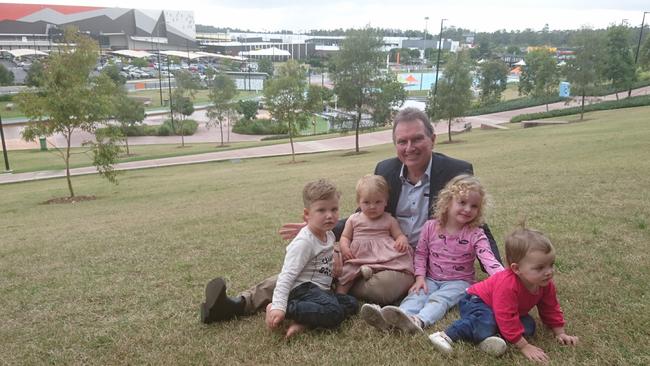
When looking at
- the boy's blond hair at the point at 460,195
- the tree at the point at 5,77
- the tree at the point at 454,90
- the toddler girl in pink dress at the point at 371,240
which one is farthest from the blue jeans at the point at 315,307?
the tree at the point at 5,77

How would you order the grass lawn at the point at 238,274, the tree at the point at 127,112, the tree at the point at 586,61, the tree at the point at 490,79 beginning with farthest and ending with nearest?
the tree at the point at 490,79, the tree at the point at 127,112, the tree at the point at 586,61, the grass lawn at the point at 238,274

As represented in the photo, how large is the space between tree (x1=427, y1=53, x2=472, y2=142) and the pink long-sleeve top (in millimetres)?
22394

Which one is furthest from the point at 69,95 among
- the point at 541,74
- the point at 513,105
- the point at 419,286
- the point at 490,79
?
the point at 490,79

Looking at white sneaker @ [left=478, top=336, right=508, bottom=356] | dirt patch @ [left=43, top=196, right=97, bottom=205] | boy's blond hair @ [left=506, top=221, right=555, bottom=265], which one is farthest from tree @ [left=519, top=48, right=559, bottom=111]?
white sneaker @ [left=478, top=336, right=508, bottom=356]

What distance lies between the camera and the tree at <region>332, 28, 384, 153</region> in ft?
76.6

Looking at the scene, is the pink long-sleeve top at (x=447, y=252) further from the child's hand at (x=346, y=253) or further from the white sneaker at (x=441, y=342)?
the white sneaker at (x=441, y=342)

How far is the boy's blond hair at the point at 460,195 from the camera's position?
3.28m

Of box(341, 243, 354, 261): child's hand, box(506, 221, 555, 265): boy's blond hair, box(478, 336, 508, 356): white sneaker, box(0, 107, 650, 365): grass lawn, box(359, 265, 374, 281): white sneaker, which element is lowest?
box(0, 107, 650, 365): grass lawn

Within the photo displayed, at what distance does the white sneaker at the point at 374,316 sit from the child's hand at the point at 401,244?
622mm

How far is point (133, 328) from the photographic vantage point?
3.62 m

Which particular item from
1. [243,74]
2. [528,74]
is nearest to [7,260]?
[528,74]

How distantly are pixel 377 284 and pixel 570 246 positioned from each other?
2.42 metres

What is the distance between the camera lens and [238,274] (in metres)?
4.85

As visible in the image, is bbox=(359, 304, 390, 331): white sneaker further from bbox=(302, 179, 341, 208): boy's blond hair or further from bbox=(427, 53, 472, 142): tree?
bbox=(427, 53, 472, 142): tree
